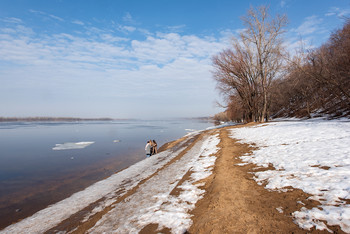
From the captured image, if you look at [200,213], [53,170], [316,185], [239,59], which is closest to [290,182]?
[316,185]

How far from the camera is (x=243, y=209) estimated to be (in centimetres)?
444

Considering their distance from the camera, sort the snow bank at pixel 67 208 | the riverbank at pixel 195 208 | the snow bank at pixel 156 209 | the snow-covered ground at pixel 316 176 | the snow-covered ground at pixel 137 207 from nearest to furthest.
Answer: the snow-covered ground at pixel 316 176 < the riverbank at pixel 195 208 < the snow bank at pixel 156 209 < the snow-covered ground at pixel 137 207 < the snow bank at pixel 67 208

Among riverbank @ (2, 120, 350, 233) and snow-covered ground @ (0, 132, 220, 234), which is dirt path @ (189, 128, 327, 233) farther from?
snow-covered ground @ (0, 132, 220, 234)

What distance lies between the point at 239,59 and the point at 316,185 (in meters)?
24.8

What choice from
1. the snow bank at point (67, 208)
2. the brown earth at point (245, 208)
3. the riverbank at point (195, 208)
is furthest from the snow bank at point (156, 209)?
the snow bank at point (67, 208)

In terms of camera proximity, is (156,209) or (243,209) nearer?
(243,209)

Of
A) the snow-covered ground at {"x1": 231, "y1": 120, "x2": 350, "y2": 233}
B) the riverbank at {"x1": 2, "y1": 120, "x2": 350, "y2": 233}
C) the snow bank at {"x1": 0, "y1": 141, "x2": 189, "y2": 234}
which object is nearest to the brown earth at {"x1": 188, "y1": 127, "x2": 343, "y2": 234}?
the riverbank at {"x1": 2, "y1": 120, "x2": 350, "y2": 233}

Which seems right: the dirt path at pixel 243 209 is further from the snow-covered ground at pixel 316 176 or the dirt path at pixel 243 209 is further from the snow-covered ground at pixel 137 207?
the snow-covered ground at pixel 137 207

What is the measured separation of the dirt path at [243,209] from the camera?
3.71 metres

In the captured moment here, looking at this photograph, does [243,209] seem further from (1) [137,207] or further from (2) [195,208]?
(1) [137,207]

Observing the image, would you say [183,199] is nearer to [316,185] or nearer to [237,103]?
[316,185]

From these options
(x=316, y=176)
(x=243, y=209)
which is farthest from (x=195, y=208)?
(x=316, y=176)

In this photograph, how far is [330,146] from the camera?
8227 millimetres

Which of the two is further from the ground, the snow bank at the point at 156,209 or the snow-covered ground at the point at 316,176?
the snow-covered ground at the point at 316,176
